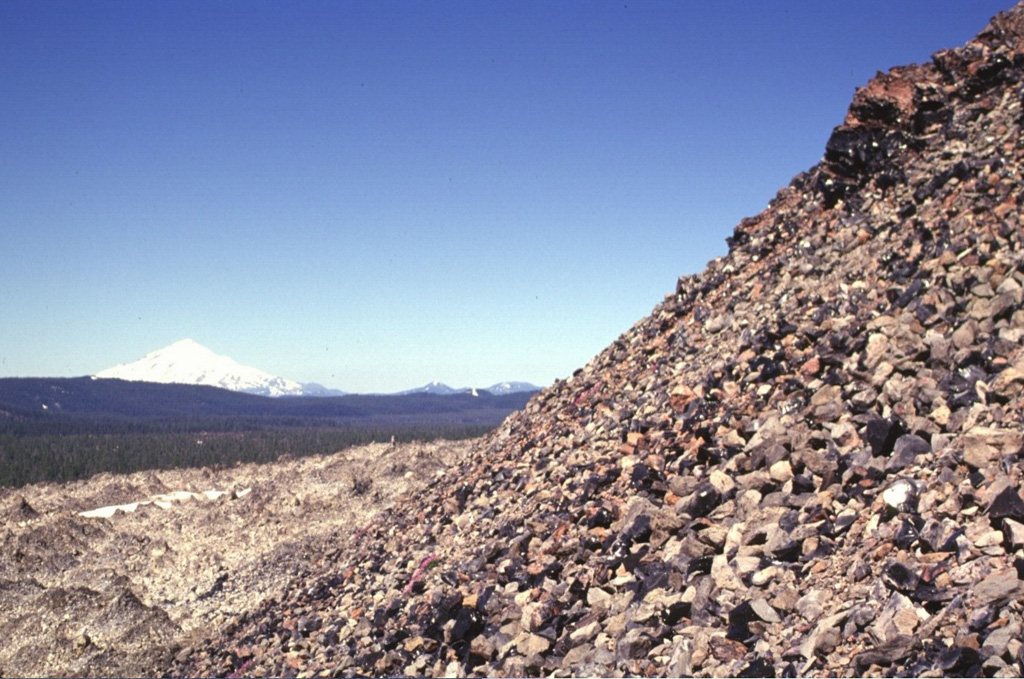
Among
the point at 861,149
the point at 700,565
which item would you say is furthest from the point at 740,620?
the point at 861,149

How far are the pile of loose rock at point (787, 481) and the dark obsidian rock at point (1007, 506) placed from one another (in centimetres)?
3

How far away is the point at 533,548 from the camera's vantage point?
41.8ft

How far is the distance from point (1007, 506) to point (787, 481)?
3178 millimetres

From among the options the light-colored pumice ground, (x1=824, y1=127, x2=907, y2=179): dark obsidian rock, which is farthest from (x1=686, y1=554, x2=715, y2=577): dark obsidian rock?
the light-colored pumice ground

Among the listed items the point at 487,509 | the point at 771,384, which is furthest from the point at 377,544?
the point at 771,384

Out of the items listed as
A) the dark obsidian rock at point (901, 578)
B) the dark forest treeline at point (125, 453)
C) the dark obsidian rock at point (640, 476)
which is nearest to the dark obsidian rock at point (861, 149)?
the dark obsidian rock at point (640, 476)

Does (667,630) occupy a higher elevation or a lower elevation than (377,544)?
higher

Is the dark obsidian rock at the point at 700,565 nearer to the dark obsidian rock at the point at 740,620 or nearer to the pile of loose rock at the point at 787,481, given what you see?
the pile of loose rock at the point at 787,481

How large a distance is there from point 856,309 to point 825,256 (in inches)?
126

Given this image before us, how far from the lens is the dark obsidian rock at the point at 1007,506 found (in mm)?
7465

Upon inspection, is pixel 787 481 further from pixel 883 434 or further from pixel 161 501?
pixel 161 501

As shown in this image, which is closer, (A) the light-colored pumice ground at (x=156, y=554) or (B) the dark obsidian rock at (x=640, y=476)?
(B) the dark obsidian rock at (x=640, y=476)

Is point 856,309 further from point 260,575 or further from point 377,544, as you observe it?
point 260,575

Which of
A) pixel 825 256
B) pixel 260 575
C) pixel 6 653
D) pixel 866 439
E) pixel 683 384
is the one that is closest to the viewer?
pixel 866 439
